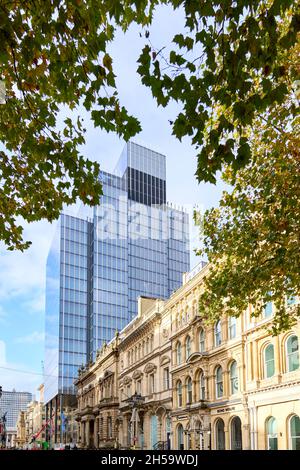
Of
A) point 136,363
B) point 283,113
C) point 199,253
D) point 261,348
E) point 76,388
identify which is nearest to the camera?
point 283,113

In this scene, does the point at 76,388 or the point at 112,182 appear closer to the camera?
the point at 76,388

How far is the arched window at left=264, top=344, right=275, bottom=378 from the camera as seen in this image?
30642 mm

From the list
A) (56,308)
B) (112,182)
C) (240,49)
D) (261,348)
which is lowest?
(261,348)

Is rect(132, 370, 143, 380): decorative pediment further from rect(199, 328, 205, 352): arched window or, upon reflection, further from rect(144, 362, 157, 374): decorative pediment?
rect(199, 328, 205, 352): arched window

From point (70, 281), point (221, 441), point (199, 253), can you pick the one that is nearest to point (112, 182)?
point (70, 281)

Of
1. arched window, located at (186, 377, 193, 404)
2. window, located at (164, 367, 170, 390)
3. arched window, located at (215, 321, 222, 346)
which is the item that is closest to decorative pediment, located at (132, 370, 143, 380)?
window, located at (164, 367, 170, 390)

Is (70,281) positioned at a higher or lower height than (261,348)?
higher

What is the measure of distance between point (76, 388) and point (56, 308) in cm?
1491

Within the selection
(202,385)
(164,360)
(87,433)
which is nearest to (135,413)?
(202,385)

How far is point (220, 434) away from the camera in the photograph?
3597cm

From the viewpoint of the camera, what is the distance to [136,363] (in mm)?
57219

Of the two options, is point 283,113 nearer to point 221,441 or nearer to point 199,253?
point 199,253

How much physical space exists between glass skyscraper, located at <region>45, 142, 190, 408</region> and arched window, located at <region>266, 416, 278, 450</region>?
73.4m

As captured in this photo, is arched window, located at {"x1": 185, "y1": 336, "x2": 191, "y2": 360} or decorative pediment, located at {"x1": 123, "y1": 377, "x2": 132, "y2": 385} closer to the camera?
arched window, located at {"x1": 185, "y1": 336, "x2": 191, "y2": 360}
